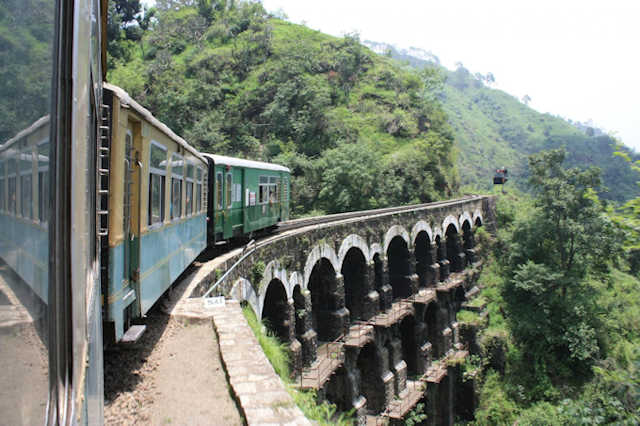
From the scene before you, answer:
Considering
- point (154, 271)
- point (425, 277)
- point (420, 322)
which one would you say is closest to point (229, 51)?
point (425, 277)

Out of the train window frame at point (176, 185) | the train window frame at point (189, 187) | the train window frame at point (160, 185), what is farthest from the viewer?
the train window frame at point (189, 187)

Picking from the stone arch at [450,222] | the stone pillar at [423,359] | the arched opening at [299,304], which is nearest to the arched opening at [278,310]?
the arched opening at [299,304]

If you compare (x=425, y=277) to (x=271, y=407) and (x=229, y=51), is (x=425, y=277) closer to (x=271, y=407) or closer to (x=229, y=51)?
(x=271, y=407)

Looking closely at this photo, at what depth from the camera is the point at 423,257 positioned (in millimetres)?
21047

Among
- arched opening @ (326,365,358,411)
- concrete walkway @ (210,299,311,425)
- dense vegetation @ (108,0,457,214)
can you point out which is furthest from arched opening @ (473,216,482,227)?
concrete walkway @ (210,299,311,425)

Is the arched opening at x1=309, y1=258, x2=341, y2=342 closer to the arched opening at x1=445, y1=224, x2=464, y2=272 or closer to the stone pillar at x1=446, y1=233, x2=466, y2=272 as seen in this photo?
the arched opening at x1=445, y1=224, x2=464, y2=272

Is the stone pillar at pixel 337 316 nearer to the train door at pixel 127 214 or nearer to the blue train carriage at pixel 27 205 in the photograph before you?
the train door at pixel 127 214

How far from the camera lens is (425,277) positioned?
21.3m

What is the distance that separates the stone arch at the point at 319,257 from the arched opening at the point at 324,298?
26 centimetres

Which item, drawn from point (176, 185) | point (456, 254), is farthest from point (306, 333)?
point (456, 254)

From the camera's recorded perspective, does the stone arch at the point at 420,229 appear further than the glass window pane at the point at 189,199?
Yes

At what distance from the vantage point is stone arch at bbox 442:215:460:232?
74.8 feet

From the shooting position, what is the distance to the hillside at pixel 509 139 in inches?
2395

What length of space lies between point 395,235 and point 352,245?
3508 mm
